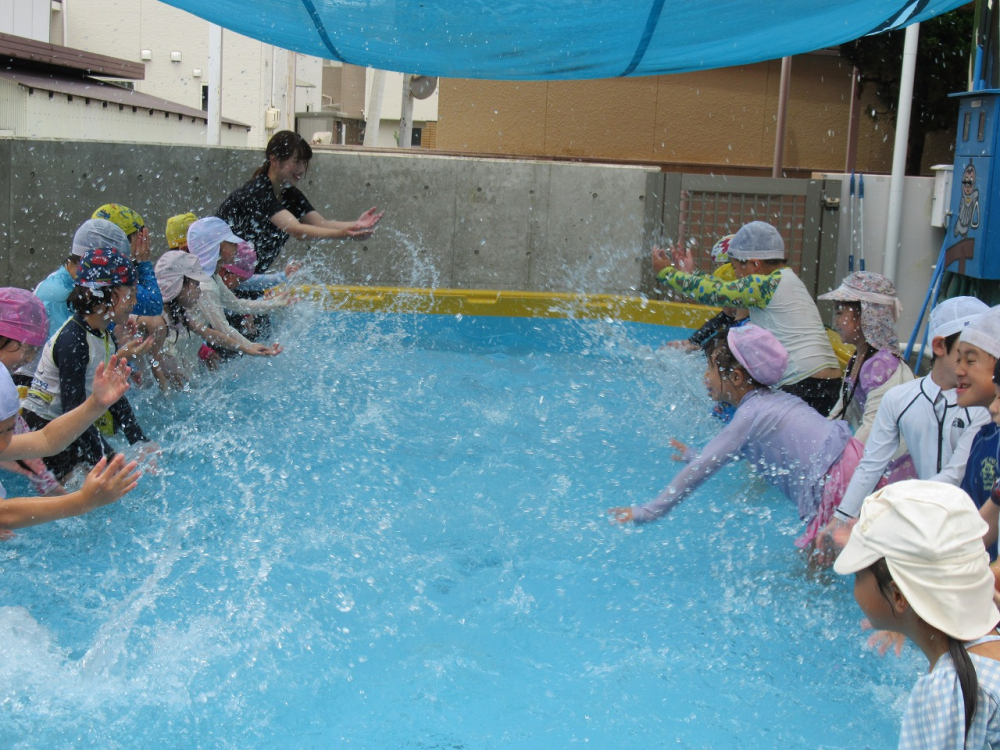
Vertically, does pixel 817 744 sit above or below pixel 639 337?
below

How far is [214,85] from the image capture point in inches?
360

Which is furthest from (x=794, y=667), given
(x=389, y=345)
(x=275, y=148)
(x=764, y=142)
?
(x=764, y=142)

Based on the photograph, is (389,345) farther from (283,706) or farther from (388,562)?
(283,706)

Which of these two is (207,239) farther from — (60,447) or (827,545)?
(827,545)

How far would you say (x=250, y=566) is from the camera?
429 cm

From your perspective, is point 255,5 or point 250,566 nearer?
point 250,566

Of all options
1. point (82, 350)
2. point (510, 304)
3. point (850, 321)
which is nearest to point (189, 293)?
point (82, 350)

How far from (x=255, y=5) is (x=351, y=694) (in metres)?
3.71

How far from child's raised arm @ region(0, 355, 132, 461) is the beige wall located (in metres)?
10.8

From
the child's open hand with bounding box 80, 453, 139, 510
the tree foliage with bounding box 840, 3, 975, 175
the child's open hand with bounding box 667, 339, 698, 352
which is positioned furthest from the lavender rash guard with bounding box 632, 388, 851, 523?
the tree foliage with bounding box 840, 3, 975, 175

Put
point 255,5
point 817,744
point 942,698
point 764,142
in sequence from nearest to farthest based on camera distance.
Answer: point 942,698
point 817,744
point 255,5
point 764,142

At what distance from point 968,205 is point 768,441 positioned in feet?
13.5

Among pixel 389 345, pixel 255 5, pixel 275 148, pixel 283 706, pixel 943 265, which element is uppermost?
pixel 255 5

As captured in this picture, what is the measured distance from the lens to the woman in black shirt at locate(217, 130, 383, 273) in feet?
21.7
